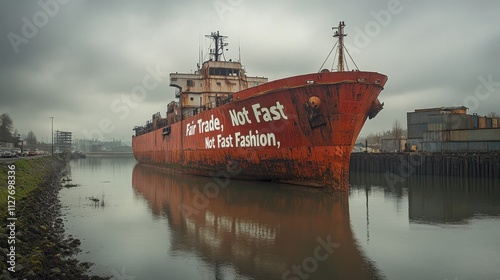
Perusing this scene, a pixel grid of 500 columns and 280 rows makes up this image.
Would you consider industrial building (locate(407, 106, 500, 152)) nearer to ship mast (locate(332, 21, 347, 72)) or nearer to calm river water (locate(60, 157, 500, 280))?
calm river water (locate(60, 157, 500, 280))

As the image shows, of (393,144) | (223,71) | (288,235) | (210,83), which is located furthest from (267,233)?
(393,144)

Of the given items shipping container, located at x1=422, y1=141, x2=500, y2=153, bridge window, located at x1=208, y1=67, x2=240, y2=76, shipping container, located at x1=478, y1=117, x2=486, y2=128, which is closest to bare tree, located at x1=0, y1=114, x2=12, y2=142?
bridge window, located at x1=208, y1=67, x2=240, y2=76

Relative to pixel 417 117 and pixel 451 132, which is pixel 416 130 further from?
pixel 451 132

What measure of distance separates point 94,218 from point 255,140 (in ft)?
24.3

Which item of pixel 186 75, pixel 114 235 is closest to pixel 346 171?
pixel 114 235

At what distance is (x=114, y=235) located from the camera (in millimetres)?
8125

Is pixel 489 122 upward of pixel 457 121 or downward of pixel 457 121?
upward

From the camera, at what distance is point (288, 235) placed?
7.83 m

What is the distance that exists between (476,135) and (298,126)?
59.7 ft

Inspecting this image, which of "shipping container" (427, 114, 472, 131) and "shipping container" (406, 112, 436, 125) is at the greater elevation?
"shipping container" (406, 112, 436, 125)

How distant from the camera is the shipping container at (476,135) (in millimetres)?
24234

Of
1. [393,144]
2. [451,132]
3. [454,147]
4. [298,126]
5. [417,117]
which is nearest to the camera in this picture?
[298,126]

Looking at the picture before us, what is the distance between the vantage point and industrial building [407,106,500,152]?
24766mm

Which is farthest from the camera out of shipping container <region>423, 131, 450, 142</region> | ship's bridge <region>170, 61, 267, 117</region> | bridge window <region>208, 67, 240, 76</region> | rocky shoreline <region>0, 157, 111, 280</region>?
shipping container <region>423, 131, 450, 142</region>
